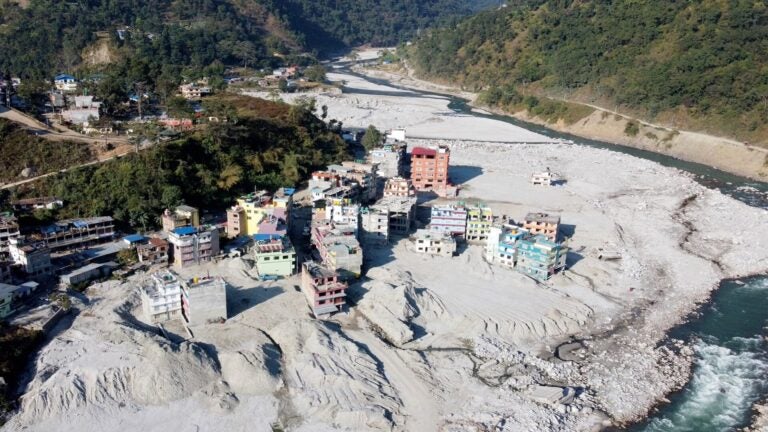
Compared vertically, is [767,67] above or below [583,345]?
above

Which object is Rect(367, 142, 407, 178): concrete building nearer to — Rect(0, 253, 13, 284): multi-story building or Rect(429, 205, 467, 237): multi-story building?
Rect(429, 205, 467, 237): multi-story building

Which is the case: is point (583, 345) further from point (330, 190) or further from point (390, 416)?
point (330, 190)

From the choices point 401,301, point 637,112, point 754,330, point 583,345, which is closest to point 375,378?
point 401,301

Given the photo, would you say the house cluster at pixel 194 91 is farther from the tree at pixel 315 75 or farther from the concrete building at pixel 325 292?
the tree at pixel 315 75

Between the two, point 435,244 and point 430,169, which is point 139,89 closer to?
point 430,169

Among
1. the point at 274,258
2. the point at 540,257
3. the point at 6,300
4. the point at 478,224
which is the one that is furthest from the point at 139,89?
the point at 540,257

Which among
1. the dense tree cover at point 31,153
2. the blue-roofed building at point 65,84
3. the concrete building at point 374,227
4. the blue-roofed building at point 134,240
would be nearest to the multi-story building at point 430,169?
the concrete building at point 374,227
